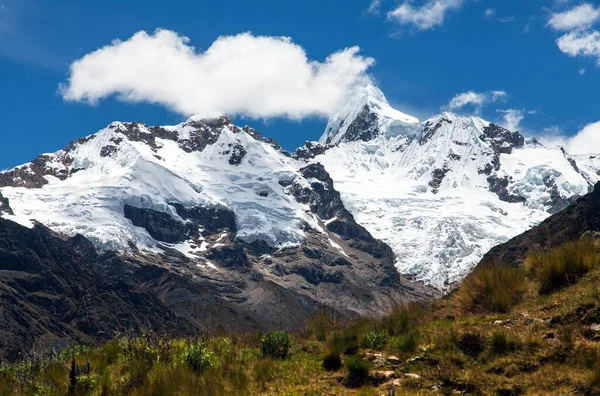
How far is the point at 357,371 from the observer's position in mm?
14250

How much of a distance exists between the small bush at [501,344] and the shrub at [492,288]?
275 cm

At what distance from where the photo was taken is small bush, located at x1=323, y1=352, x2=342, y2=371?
1541cm

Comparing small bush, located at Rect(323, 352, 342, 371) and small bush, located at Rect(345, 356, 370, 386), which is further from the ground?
small bush, located at Rect(323, 352, 342, 371)

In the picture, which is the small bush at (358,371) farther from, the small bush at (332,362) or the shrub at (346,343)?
the shrub at (346,343)

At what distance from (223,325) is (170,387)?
7.61 meters

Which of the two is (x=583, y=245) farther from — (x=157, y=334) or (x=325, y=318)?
(x=157, y=334)

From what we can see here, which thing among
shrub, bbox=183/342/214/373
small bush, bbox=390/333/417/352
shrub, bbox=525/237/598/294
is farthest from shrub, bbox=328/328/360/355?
shrub, bbox=525/237/598/294

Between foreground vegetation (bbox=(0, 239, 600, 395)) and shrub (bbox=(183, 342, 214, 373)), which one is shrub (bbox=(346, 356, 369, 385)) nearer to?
foreground vegetation (bbox=(0, 239, 600, 395))

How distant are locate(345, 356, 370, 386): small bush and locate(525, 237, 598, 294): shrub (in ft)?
18.1

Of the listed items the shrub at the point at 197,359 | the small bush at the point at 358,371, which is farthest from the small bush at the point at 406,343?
the shrub at the point at 197,359

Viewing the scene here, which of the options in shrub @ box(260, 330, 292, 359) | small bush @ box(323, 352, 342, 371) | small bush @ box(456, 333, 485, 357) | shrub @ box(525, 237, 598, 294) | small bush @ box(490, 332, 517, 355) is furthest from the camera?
shrub @ box(260, 330, 292, 359)

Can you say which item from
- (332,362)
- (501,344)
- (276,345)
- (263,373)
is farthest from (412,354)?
(276,345)

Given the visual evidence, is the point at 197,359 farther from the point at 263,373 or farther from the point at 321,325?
the point at 321,325

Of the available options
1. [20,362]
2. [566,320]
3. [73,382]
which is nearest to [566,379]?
[566,320]
